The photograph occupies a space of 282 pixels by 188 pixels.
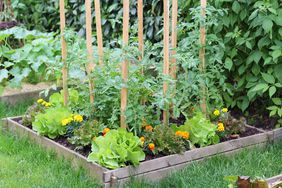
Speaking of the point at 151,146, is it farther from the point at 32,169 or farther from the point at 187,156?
the point at 32,169

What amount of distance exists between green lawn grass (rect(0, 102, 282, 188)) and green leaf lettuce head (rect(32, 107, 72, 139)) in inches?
6.2

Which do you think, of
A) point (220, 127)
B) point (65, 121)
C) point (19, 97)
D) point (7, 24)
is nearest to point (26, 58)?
point (19, 97)

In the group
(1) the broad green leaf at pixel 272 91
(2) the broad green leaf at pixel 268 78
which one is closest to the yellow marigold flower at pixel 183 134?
(1) the broad green leaf at pixel 272 91

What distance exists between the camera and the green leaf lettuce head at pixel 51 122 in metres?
5.23

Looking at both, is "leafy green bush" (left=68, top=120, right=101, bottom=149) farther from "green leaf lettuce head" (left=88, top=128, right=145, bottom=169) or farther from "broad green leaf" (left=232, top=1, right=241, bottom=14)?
"broad green leaf" (left=232, top=1, right=241, bottom=14)

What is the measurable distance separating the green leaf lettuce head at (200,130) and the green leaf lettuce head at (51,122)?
92 centimetres

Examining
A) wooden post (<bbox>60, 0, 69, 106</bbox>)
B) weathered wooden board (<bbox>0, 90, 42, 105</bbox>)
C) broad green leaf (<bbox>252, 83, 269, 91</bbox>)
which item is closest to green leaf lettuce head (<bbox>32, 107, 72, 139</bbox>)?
wooden post (<bbox>60, 0, 69, 106</bbox>)

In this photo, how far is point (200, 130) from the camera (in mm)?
5078

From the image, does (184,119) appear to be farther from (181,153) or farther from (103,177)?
(103,177)

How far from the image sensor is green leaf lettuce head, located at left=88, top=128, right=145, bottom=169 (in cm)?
457

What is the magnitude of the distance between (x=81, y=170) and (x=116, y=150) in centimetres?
33

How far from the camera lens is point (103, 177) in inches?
175

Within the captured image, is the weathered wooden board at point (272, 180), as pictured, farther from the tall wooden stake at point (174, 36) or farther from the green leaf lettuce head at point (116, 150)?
the tall wooden stake at point (174, 36)

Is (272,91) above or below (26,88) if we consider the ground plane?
above
